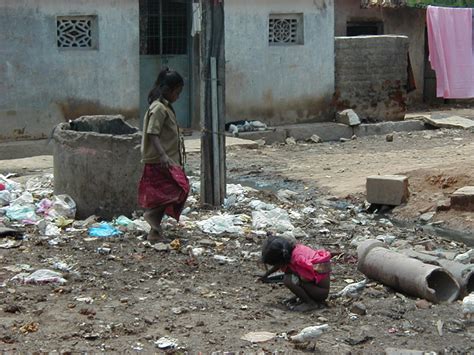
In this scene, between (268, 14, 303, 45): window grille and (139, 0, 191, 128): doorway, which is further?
(268, 14, 303, 45): window grille

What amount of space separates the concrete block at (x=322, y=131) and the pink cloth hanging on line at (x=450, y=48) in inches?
155

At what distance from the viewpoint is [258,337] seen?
5.33 m

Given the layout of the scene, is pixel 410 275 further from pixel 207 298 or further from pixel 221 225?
pixel 221 225

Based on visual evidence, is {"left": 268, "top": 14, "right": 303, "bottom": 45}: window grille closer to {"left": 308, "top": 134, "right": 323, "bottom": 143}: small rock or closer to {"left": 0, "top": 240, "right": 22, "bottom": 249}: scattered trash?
{"left": 308, "top": 134, "right": 323, "bottom": 143}: small rock

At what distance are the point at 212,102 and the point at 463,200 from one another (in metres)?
2.75

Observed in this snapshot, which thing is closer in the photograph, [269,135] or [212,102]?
[212,102]

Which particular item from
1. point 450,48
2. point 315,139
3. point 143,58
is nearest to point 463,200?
point 315,139

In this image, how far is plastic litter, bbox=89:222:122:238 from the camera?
773cm

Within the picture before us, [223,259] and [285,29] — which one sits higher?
[285,29]

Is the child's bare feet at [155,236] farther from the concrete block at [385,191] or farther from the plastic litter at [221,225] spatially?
the concrete block at [385,191]

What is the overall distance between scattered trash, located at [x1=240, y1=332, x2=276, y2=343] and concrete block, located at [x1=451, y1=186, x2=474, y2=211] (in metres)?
4.54

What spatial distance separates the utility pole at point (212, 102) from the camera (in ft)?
29.5

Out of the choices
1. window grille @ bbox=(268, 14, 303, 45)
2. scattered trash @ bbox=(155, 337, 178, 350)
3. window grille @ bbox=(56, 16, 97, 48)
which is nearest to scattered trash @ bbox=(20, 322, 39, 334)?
scattered trash @ bbox=(155, 337, 178, 350)

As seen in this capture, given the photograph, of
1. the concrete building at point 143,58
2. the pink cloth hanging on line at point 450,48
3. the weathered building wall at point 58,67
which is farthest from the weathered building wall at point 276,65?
the pink cloth hanging on line at point 450,48
